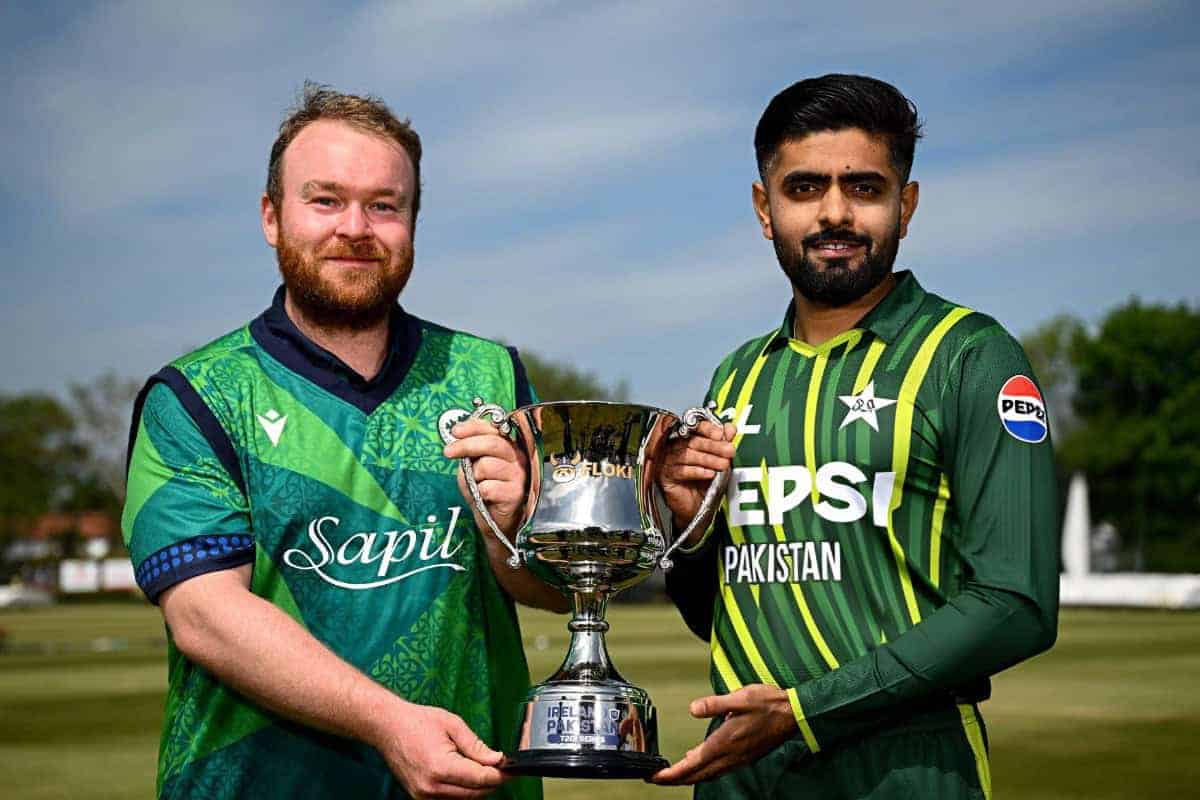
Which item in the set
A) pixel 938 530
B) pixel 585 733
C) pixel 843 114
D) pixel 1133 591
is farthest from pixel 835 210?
pixel 1133 591

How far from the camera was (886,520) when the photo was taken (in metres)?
3.36

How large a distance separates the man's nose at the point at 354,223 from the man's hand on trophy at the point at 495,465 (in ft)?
1.87

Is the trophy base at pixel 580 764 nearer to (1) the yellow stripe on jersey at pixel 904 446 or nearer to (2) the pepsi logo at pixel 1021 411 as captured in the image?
(1) the yellow stripe on jersey at pixel 904 446

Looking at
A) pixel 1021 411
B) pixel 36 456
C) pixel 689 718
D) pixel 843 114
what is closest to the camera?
pixel 1021 411

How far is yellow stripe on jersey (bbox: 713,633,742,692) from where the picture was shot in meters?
3.54

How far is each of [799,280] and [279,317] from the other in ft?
4.41

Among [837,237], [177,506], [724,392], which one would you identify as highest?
[837,237]

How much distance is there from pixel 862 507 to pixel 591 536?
62 centimetres

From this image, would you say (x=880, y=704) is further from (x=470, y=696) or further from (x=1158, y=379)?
(x=1158, y=379)

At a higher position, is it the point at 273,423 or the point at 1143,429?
the point at 273,423

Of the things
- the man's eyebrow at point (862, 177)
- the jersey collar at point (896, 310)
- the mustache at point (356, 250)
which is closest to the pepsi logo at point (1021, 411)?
the jersey collar at point (896, 310)

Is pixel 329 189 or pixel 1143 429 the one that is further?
pixel 1143 429

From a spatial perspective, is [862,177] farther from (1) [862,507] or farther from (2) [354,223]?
(2) [354,223]

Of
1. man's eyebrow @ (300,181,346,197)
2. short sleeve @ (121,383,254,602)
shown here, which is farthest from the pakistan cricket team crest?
short sleeve @ (121,383,254,602)
